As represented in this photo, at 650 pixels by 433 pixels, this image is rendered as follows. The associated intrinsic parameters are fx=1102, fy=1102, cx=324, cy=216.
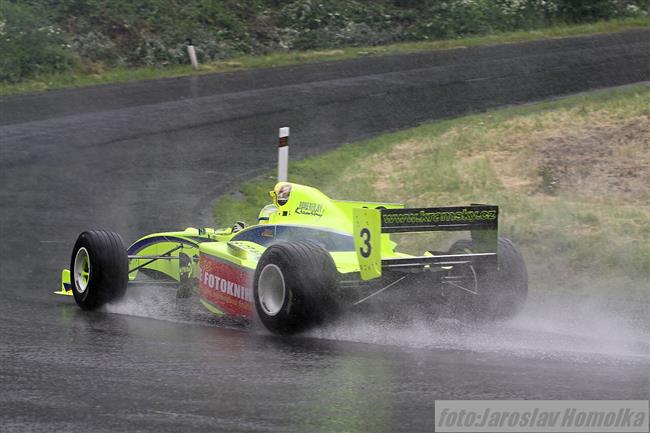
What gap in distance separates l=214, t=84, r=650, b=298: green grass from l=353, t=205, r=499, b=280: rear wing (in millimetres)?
2570

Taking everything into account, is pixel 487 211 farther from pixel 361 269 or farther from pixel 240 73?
pixel 240 73

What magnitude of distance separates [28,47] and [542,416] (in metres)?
20.8

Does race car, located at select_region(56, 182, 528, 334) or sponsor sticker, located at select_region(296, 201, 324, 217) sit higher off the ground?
sponsor sticker, located at select_region(296, 201, 324, 217)

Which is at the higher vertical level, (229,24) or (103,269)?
(229,24)

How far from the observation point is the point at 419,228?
8914 millimetres

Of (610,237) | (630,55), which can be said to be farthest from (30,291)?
(630,55)

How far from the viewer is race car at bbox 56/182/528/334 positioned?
8.71 meters

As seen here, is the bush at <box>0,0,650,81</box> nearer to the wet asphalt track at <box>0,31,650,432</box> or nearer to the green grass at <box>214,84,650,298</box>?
the wet asphalt track at <box>0,31,650,432</box>

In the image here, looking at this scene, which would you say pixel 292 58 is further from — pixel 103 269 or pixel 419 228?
pixel 419 228

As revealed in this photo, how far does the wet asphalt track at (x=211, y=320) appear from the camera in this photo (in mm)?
6520

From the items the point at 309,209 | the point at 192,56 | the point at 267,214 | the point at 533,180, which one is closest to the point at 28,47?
the point at 192,56

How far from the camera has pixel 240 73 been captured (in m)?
24.7

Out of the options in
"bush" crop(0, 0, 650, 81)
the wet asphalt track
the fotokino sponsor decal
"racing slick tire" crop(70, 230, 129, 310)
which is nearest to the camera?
the fotokino sponsor decal

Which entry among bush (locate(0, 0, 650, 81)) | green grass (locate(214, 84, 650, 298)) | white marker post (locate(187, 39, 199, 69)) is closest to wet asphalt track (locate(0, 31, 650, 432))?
green grass (locate(214, 84, 650, 298))
